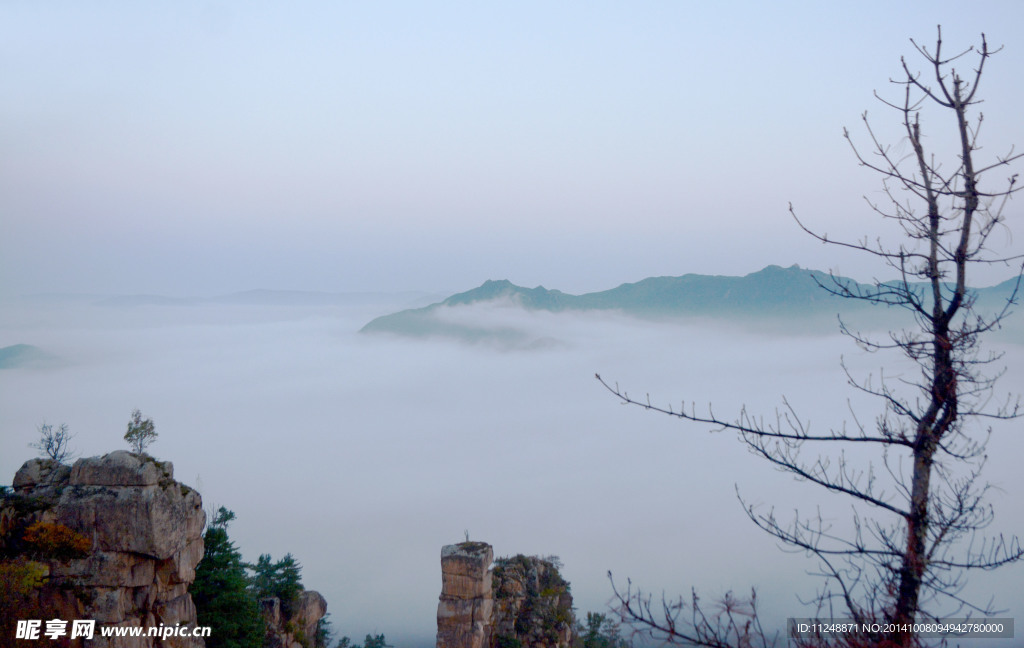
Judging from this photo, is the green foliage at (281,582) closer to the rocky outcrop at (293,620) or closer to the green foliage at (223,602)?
the rocky outcrop at (293,620)

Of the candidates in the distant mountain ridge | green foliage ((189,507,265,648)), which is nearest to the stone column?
green foliage ((189,507,265,648))

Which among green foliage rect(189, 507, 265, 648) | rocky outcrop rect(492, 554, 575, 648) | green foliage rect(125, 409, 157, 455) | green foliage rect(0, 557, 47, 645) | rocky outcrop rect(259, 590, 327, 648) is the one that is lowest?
rocky outcrop rect(492, 554, 575, 648)

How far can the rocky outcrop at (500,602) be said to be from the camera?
79.3 ft

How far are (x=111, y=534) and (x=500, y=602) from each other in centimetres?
1522

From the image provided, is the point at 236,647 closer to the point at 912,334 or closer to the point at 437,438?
the point at 912,334

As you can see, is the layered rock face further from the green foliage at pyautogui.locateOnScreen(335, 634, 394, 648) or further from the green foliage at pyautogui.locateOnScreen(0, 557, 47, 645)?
the green foliage at pyautogui.locateOnScreen(335, 634, 394, 648)

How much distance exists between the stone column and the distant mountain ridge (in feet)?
344

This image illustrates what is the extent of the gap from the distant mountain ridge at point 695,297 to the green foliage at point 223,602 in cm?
11249

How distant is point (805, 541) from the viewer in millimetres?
6707

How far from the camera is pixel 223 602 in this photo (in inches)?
722

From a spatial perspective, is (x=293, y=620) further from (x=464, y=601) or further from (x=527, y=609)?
(x=527, y=609)

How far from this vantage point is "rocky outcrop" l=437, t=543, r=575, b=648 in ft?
79.3

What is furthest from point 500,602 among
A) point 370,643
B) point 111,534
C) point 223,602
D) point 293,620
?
point 111,534

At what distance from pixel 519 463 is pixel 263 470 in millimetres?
62733
